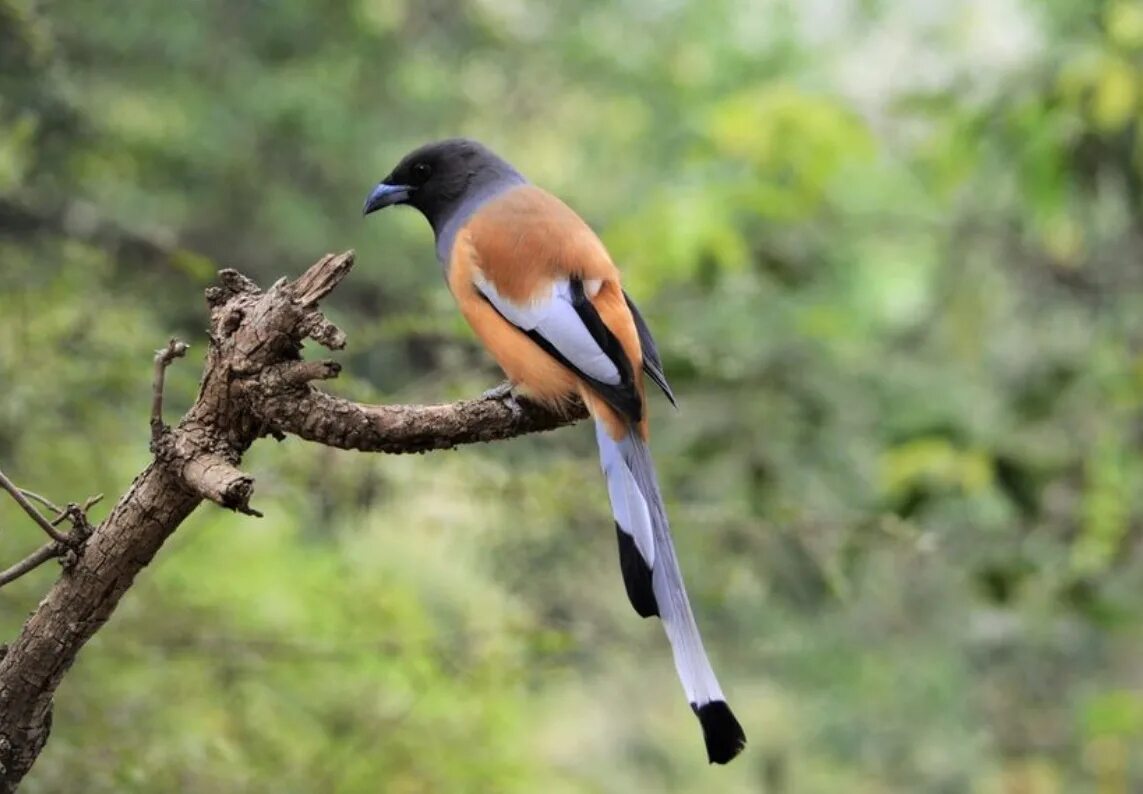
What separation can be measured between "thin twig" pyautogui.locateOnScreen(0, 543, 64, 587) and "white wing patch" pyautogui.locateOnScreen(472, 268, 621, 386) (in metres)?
1.13

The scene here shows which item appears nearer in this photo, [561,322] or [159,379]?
[159,379]

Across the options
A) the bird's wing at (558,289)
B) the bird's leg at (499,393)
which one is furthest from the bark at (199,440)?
the bird's wing at (558,289)

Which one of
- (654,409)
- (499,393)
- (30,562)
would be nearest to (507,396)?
(499,393)

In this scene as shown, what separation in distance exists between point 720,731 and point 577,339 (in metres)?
0.97

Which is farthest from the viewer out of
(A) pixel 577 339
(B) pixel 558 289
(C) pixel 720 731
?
(B) pixel 558 289

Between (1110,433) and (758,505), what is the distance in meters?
1.74

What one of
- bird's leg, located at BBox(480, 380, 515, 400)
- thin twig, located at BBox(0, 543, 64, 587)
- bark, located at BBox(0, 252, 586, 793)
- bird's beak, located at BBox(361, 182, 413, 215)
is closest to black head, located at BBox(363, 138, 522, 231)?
bird's beak, located at BBox(361, 182, 413, 215)

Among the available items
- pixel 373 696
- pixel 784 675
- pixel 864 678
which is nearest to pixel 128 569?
pixel 373 696

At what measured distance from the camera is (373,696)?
5.05m

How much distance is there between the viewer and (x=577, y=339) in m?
2.89

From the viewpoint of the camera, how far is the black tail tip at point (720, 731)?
2.15 metres

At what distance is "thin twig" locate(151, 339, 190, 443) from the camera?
1988 millimetres

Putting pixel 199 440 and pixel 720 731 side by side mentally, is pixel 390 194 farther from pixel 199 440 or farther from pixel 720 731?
pixel 720 731

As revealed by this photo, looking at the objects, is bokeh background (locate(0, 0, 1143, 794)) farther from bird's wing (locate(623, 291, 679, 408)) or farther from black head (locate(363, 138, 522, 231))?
bird's wing (locate(623, 291, 679, 408))
